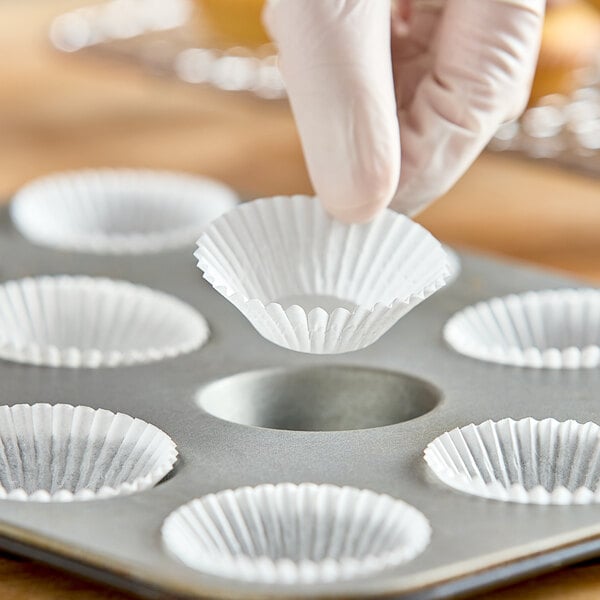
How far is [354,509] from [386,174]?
0.87ft

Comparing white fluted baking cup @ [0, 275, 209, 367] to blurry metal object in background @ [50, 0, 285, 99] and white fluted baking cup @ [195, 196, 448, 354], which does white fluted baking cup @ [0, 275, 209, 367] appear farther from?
blurry metal object in background @ [50, 0, 285, 99]

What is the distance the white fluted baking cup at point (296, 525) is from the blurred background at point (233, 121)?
615mm

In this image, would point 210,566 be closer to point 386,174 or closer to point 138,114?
point 386,174

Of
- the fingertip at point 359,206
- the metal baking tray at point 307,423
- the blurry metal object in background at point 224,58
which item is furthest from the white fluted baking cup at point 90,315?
the blurry metal object in background at point 224,58

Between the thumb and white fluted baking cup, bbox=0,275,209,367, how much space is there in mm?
174

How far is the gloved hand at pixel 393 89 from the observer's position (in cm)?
93

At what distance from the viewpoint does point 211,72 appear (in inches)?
63.3

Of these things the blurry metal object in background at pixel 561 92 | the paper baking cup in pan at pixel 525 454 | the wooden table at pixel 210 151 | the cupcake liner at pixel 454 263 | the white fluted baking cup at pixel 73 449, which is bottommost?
the white fluted baking cup at pixel 73 449

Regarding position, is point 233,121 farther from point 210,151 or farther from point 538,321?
point 538,321

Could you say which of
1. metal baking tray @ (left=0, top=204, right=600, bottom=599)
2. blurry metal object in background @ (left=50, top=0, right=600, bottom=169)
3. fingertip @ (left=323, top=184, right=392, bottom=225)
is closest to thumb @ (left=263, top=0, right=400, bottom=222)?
fingertip @ (left=323, top=184, right=392, bottom=225)

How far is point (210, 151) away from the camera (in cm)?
174

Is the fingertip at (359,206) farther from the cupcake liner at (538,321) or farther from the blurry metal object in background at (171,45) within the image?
the blurry metal object in background at (171,45)

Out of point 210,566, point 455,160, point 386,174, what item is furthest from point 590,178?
point 210,566

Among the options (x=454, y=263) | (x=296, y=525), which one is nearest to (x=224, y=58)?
(x=454, y=263)
